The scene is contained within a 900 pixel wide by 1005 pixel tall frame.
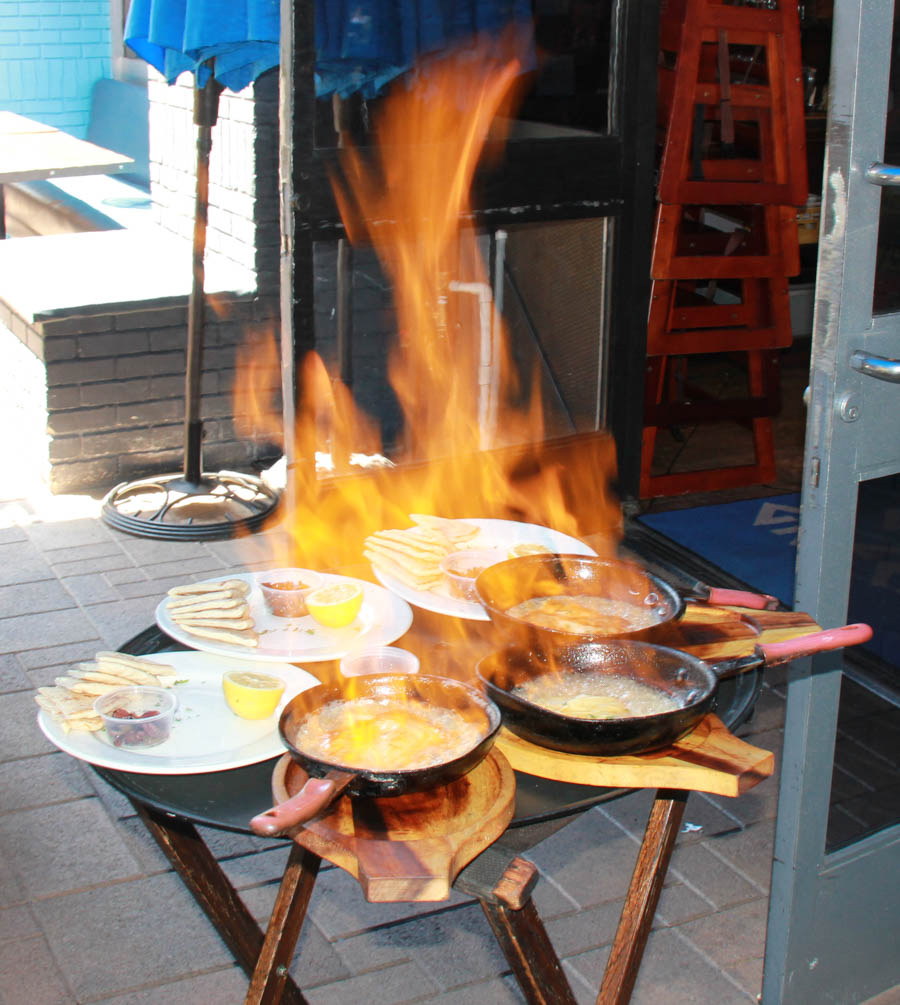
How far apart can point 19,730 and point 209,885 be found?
158 centimetres

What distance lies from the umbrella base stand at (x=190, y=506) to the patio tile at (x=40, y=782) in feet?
5.08

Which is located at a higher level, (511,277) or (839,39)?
(839,39)

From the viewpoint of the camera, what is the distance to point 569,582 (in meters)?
2.11

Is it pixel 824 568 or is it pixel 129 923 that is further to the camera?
pixel 129 923

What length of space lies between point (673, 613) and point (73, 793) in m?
1.87

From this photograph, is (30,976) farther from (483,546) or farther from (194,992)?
(483,546)

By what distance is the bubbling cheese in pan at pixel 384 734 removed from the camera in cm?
157

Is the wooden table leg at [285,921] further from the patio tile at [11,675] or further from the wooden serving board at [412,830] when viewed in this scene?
the patio tile at [11,675]

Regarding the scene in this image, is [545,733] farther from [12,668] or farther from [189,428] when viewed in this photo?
[189,428]

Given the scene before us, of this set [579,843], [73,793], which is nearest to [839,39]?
[579,843]

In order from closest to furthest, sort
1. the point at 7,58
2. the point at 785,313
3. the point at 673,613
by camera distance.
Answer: the point at 673,613, the point at 785,313, the point at 7,58

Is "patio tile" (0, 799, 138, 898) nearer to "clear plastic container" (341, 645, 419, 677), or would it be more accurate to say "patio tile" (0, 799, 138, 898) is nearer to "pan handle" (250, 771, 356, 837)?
"clear plastic container" (341, 645, 419, 677)

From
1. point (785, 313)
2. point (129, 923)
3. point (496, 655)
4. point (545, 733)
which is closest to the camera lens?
point (545, 733)

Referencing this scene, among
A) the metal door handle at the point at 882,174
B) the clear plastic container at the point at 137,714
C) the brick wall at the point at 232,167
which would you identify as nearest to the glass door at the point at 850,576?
the metal door handle at the point at 882,174
